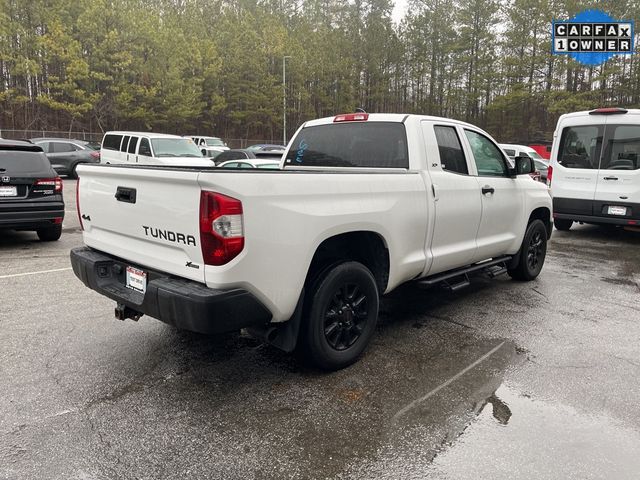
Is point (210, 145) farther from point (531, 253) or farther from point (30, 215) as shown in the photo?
point (531, 253)

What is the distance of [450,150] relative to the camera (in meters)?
4.65

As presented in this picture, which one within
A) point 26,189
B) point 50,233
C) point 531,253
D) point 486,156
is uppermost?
point 486,156

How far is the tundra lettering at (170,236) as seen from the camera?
9.56 ft

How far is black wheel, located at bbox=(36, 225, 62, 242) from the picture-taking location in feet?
26.8

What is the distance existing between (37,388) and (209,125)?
4386 cm

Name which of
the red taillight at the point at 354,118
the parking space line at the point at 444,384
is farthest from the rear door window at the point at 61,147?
the parking space line at the point at 444,384

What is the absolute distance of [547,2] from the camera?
41156 mm

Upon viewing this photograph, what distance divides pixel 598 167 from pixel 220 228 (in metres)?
8.67

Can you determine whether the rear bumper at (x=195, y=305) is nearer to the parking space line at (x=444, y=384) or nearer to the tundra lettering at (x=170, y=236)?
the tundra lettering at (x=170, y=236)

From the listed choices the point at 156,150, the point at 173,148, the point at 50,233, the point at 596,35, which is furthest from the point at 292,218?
the point at 596,35

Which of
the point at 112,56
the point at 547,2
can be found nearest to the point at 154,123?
the point at 112,56

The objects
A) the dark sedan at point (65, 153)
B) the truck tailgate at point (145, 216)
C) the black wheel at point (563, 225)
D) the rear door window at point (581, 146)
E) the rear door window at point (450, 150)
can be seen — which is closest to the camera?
the truck tailgate at point (145, 216)

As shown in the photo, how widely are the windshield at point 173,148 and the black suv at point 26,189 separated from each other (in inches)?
317

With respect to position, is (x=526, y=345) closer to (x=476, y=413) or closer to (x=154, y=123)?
(x=476, y=413)
